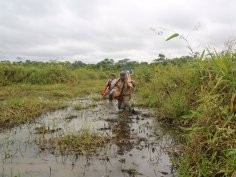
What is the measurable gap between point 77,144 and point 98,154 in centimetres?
59

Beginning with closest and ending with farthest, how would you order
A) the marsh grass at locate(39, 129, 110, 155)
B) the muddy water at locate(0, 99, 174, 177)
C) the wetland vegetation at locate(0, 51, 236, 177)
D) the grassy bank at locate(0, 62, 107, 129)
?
the wetland vegetation at locate(0, 51, 236, 177)
the muddy water at locate(0, 99, 174, 177)
the marsh grass at locate(39, 129, 110, 155)
the grassy bank at locate(0, 62, 107, 129)

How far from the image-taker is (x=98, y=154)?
600 cm

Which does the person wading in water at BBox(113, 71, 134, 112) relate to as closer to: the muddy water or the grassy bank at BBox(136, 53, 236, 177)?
the muddy water

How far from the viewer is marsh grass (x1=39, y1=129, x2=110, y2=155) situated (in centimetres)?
612

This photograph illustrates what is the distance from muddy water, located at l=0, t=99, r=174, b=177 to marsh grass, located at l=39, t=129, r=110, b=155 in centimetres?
15

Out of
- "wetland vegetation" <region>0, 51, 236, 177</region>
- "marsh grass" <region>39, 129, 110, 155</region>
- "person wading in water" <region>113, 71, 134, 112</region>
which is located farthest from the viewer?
"person wading in water" <region>113, 71, 134, 112</region>

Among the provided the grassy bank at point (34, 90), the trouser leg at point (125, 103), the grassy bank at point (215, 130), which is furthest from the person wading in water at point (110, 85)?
the grassy bank at point (215, 130)

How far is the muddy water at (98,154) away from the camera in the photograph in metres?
5.25

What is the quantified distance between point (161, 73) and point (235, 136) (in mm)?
8381

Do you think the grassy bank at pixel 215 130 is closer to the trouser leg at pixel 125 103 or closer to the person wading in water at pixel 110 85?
the trouser leg at pixel 125 103

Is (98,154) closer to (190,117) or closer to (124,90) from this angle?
(190,117)

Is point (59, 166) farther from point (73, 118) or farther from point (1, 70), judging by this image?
point (1, 70)

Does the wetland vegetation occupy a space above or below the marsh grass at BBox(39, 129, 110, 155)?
above

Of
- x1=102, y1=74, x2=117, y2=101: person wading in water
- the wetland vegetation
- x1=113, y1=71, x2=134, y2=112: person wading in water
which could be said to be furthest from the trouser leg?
x1=102, y1=74, x2=117, y2=101: person wading in water
